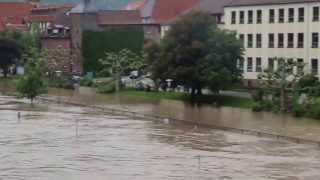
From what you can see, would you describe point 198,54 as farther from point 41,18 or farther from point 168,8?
point 41,18

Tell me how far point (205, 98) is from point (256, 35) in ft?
34.0

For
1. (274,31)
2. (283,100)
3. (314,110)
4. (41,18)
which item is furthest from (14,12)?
(314,110)

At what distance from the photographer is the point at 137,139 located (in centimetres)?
4694

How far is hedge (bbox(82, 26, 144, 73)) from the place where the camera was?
10181 cm

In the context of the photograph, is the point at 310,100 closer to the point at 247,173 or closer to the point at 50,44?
the point at 247,173

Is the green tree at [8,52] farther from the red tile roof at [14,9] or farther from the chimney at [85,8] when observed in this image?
the red tile roof at [14,9]

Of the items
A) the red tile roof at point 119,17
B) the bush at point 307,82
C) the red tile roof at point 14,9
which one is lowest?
the bush at point 307,82

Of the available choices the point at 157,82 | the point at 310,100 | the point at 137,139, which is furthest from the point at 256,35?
the point at 137,139

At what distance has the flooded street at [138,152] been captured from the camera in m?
34.3

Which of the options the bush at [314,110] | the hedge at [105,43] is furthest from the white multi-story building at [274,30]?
the hedge at [105,43]

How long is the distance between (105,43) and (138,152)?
61.8 metres

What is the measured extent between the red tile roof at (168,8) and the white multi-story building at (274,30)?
1163 inches

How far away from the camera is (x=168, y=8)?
113875 mm

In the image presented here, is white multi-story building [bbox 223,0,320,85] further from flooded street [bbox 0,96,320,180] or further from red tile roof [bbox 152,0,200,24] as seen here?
red tile roof [bbox 152,0,200,24]
